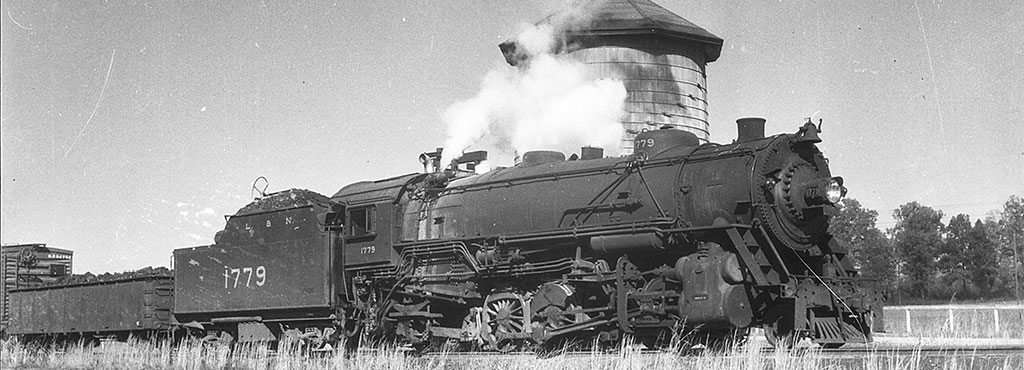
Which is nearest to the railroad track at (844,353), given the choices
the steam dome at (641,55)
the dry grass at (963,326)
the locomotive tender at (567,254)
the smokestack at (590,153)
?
the locomotive tender at (567,254)

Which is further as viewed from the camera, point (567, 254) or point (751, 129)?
point (567, 254)

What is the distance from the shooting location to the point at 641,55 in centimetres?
2772

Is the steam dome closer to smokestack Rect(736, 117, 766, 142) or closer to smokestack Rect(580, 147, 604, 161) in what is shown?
smokestack Rect(580, 147, 604, 161)

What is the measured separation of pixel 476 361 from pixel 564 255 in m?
2.10

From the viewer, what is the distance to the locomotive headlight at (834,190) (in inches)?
513

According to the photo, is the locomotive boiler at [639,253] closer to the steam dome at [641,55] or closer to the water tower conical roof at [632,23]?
the steam dome at [641,55]

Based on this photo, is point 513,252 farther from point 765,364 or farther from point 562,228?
point 765,364

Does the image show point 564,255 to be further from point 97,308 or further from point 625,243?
point 97,308

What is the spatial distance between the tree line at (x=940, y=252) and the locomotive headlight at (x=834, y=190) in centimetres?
4438

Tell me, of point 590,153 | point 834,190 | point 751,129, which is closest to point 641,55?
point 590,153

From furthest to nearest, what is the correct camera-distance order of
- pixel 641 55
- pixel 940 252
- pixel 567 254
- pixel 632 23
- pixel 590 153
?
1. pixel 940 252
2. pixel 641 55
3. pixel 632 23
4. pixel 590 153
5. pixel 567 254

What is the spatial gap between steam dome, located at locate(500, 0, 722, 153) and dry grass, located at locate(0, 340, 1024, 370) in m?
13.5

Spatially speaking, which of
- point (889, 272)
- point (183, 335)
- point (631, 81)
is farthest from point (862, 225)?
point (183, 335)

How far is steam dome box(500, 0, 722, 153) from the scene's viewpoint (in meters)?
27.4
